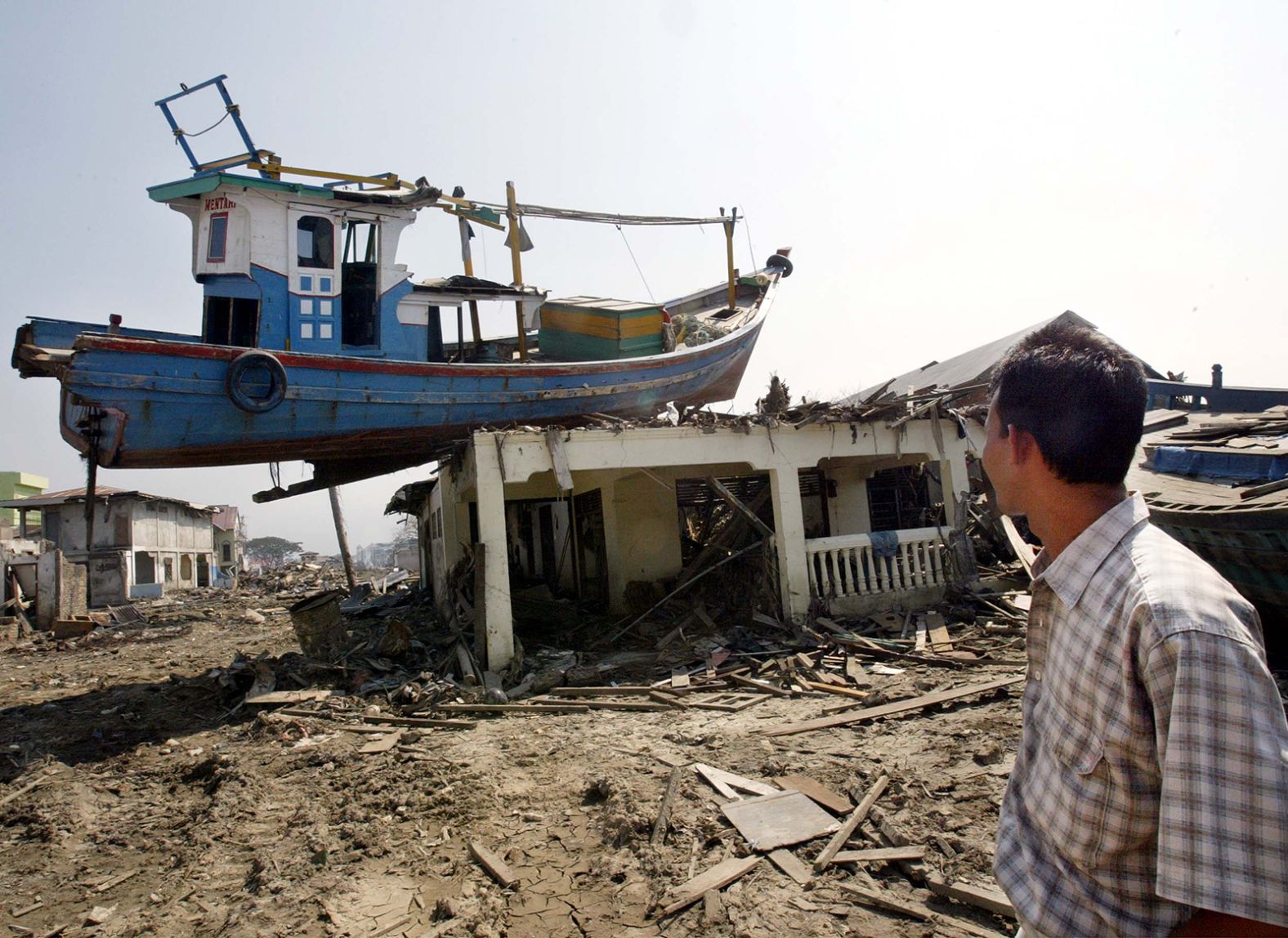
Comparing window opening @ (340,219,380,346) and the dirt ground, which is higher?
window opening @ (340,219,380,346)

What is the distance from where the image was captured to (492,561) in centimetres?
966

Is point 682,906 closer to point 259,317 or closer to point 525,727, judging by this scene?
point 525,727

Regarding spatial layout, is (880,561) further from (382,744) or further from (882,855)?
(882,855)

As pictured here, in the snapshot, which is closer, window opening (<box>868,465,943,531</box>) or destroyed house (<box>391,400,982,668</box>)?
destroyed house (<box>391,400,982,668</box>)

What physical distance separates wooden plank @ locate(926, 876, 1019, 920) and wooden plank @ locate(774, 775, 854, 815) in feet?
3.24

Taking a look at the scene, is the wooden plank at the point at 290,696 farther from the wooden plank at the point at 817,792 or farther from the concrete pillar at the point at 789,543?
the concrete pillar at the point at 789,543

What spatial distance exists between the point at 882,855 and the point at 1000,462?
10.8 ft

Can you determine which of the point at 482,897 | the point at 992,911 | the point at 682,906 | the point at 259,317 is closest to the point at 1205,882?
the point at 992,911

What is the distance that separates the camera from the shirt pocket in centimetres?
129

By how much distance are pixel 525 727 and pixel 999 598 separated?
7.93 metres

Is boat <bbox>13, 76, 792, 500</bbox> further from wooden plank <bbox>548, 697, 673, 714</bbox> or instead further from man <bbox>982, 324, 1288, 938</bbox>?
man <bbox>982, 324, 1288, 938</bbox>

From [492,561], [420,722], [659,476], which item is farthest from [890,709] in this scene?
[659,476]

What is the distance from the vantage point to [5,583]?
20109 mm

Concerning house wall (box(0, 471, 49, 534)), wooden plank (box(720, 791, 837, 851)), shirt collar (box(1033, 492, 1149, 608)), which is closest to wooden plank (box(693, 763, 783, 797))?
wooden plank (box(720, 791, 837, 851))
